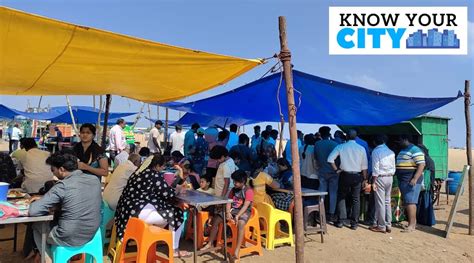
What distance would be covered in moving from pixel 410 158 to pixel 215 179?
119 inches

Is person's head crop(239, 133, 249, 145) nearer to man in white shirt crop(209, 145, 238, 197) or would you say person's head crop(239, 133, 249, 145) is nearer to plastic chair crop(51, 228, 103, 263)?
man in white shirt crop(209, 145, 238, 197)

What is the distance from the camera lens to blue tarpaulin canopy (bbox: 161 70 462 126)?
4642mm

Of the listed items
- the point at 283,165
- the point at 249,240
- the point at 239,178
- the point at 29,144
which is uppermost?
the point at 29,144

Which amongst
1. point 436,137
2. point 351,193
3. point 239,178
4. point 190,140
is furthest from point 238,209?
point 436,137

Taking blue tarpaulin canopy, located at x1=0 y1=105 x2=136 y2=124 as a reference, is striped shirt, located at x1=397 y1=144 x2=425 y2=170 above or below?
below

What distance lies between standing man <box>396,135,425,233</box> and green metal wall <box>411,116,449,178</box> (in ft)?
6.47

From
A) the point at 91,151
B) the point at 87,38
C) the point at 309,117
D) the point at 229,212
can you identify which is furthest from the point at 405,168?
the point at 87,38

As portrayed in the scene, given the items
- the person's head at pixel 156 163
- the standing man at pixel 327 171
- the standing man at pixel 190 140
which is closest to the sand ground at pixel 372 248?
the standing man at pixel 327 171

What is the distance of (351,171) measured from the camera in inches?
220

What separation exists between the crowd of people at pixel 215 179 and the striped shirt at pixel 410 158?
14 mm

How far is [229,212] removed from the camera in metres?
4.15

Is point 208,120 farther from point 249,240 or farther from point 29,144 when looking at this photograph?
point 249,240

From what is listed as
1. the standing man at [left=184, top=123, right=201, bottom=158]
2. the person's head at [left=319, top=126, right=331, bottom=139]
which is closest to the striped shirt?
the person's head at [left=319, top=126, right=331, bottom=139]

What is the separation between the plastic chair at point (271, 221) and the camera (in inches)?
177
